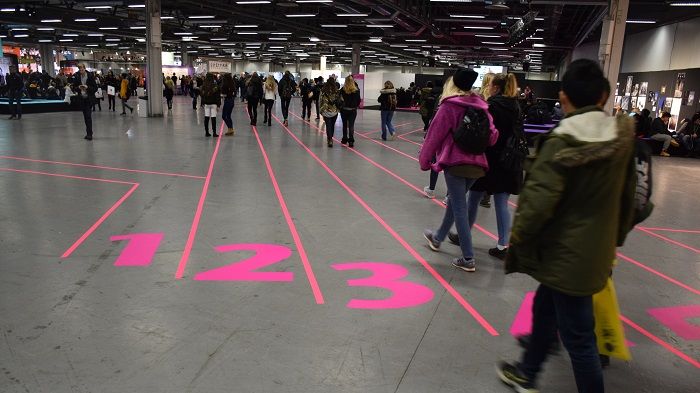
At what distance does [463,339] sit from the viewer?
125 inches

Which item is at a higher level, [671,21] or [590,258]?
[671,21]

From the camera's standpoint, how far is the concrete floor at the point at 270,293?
108 inches

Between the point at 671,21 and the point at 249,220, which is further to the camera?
the point at 671,21

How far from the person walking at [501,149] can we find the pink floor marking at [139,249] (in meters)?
2.87

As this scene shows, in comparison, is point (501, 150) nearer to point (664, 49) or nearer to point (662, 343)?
point (662, 343)

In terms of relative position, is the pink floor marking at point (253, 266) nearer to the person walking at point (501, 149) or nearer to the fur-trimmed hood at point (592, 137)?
the person walking at point (501, 149)

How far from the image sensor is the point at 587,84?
2184 mm

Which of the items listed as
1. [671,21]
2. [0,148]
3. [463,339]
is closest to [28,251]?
[463,339]

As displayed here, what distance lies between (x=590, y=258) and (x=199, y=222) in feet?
14.0

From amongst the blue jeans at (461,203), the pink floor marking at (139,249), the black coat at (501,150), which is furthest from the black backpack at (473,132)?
the pink floor marking at (139,249)

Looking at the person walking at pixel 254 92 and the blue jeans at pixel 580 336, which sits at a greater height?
the person walking at pixel 254 92

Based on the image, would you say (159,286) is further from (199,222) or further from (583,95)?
(583,95)

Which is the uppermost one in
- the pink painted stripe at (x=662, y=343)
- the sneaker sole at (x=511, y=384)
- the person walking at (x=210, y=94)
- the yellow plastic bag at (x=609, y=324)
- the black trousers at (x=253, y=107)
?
the person walking at (x=210, y=94)

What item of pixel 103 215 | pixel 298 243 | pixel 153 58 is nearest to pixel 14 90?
pixel 153 58
